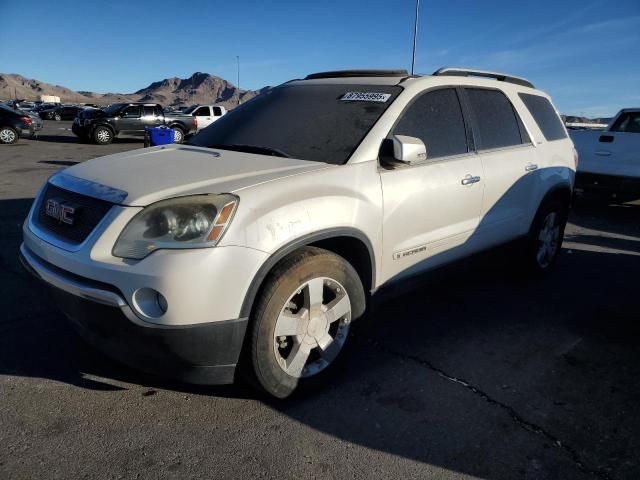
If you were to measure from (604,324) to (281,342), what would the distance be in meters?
2.76

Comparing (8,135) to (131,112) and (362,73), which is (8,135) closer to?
(131,112)

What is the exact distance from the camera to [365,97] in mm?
3434

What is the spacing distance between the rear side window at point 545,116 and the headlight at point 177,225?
11.0 ft

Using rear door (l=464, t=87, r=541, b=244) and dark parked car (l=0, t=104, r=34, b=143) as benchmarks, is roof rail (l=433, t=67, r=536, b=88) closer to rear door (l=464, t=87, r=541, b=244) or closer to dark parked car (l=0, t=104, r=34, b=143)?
rear door (l=464, t=87, r=541, b=244)

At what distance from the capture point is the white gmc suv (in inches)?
91.0

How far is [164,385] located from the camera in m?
2.92

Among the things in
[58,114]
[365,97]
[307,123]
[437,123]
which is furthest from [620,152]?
[58,114]

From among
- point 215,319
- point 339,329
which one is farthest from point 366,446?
point 215,319

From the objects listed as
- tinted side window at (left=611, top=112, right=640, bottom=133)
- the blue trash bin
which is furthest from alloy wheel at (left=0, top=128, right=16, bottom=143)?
tinted side window at (left=611, top=112, right=640, bottom=133)

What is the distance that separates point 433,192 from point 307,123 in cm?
94

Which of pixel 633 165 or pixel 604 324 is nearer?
pixel 604 324

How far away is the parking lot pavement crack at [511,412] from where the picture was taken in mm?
2375

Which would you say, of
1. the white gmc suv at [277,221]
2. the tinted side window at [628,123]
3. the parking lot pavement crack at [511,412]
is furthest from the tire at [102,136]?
the parking lot pavement crack at [511,412]

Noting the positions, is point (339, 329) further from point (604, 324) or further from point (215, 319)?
point (604, 324)
